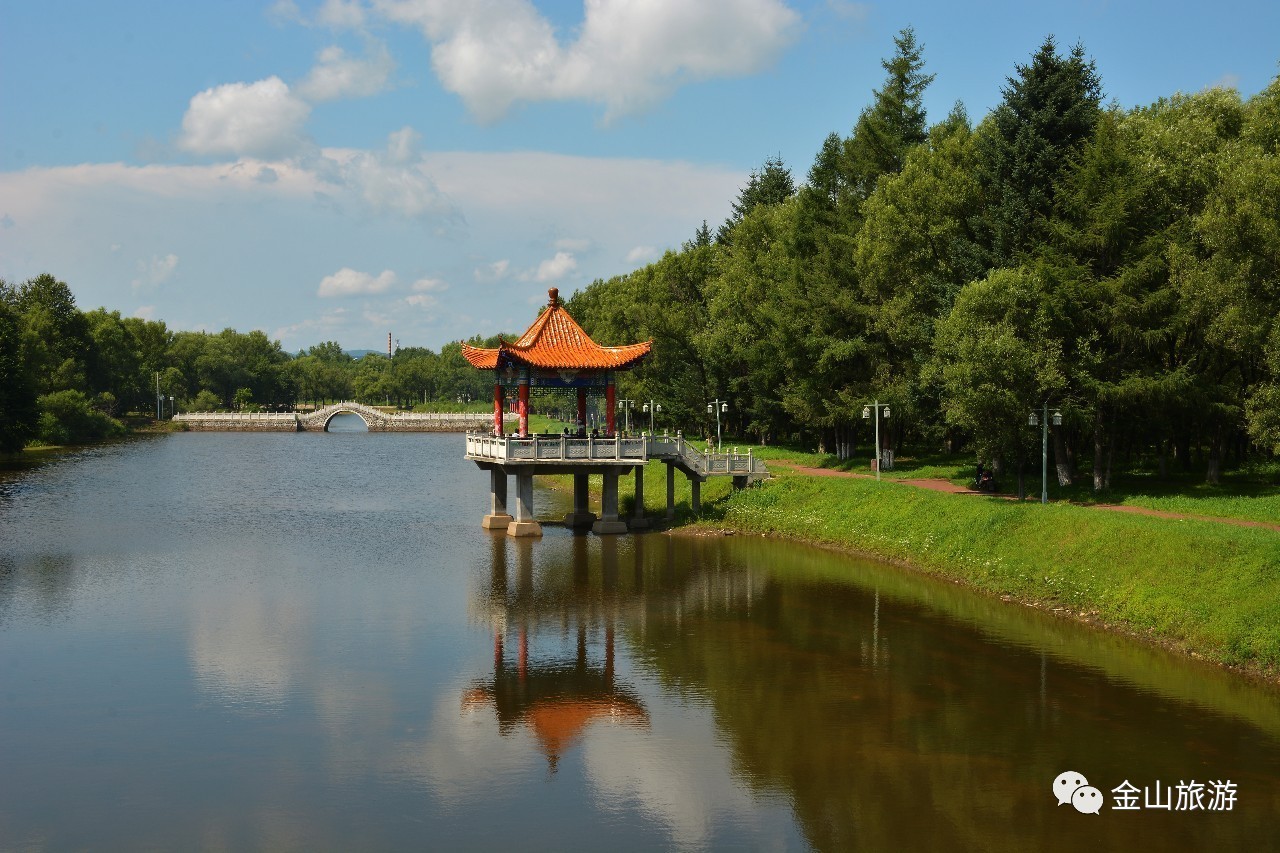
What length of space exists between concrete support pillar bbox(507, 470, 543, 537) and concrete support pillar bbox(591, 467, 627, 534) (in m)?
3.02

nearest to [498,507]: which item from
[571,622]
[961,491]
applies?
[571,622]

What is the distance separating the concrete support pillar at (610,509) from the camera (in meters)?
51.8

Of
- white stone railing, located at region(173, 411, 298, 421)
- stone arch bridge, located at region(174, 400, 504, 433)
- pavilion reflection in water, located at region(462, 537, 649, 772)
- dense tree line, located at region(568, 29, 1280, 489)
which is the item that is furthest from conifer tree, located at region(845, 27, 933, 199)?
white stone railing, located at region(173, 411, 298, 421)

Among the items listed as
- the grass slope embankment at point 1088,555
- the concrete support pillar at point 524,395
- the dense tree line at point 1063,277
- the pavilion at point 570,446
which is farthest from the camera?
the concrete support pillar at point 524,395

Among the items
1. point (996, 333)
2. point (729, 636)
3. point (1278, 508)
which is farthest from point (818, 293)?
point (729, 636)

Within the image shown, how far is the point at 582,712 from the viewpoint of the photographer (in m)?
25.3

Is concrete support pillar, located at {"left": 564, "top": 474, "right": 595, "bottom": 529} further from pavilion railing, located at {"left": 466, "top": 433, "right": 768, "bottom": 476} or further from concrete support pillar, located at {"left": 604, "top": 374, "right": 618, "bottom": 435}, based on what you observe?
pavilion railing, located at {"left": 466, "top": 433, "right": 768, "bottom": 476}

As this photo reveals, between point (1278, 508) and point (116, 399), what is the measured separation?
156 meters

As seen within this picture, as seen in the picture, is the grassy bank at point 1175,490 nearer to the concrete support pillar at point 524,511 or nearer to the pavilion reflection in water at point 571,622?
the pavilion reflection in water at point 571,622

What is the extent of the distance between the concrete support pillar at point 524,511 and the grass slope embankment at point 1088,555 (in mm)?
10885

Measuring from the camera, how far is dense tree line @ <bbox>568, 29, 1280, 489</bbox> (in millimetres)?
41250

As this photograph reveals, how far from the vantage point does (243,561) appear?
44875 millimetres

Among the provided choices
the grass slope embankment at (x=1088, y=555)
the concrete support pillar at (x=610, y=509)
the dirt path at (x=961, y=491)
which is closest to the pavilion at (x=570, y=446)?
the concrete support pillar at (x=610, y=509)

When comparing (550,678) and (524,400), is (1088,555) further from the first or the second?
(524,400)
